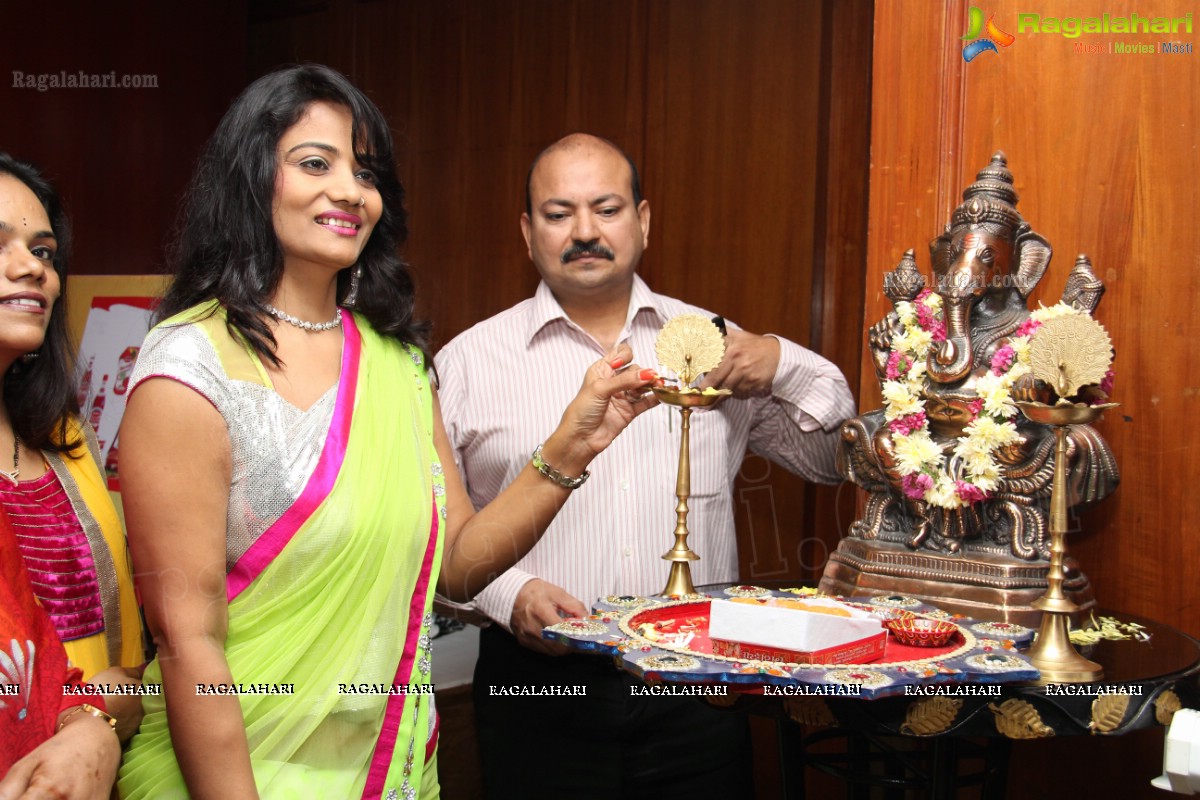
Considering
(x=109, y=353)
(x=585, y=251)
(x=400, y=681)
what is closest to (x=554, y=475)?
(x=400, y=681)

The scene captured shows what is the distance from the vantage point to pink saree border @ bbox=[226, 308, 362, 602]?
5.17 feet

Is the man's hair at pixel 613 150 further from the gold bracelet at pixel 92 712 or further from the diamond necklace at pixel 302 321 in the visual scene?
the gold bracelet at pixel 92 712

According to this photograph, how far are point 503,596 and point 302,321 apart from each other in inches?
37.0

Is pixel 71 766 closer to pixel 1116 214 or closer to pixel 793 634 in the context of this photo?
pixel 793 634

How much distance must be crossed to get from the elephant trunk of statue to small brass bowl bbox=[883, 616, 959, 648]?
57 centimetres

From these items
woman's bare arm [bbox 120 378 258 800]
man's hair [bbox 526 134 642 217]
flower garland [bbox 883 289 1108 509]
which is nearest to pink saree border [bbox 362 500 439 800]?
woman's bare arm [bbox 120 378 258 800]

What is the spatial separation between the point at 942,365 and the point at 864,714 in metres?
0.83

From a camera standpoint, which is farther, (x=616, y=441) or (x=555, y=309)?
(x=555, y=309)

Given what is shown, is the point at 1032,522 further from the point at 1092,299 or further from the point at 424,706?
the point at 424,706

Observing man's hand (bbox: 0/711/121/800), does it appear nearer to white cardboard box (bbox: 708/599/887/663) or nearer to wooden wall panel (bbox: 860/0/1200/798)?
white cardboard box (bbox: 708/599/887/663)

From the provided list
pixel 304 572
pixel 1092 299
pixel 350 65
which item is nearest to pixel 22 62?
pixel 350 65

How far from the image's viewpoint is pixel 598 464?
2.64 meters

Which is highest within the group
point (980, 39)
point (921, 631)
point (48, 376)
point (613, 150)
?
point (980, 39)

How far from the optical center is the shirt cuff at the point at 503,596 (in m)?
2.47
